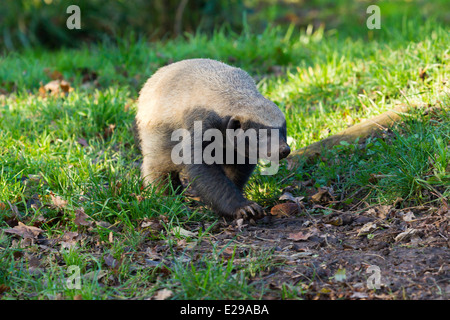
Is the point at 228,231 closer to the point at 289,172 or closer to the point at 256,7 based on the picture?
the point at 289,172

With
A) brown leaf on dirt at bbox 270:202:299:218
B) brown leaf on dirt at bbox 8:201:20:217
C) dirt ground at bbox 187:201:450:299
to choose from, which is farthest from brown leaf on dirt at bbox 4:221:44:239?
brown leaf on dirt at bbox 270:202:299:218

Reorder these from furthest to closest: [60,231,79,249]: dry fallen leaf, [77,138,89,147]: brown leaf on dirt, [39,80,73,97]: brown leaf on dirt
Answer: [39,80,73,97]: brown leaf on dirt → [77,138,89,147]: brown leaf on dirt → [60,231,79,249]: dry fallen leaf

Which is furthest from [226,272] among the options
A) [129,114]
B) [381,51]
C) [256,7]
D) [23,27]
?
[256,7]

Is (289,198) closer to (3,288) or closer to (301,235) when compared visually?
(301,235)

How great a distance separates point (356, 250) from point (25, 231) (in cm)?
255

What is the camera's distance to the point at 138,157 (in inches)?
A: 213

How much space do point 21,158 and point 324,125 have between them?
3195 millimetres

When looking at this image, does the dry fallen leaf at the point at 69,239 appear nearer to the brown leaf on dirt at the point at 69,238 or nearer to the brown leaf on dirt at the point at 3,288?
the brown leaf on dirt at the point at 69,238


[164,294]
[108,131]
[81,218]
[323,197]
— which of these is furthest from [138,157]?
[164,294]

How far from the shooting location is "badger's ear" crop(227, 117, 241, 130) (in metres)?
4.37

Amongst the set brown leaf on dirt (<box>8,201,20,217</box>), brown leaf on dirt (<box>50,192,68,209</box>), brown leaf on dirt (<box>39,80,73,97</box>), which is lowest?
brown leaf on dirt (<box>8,201,20,217</box>)

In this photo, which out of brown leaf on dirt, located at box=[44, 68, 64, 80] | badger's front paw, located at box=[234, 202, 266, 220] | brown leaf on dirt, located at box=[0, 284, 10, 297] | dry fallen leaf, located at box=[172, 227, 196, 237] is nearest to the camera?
brown leaf on dirt, located at box=[0, 284, 10, 297]

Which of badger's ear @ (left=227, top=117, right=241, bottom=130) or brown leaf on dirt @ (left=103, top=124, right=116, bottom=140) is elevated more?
badger's ear @ (left=227, top=117, right=241, bottom=130)

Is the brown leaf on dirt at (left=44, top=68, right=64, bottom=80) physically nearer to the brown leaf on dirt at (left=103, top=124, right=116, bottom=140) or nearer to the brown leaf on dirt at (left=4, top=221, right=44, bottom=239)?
the brown leaf on dirt at (left=103, top=124, right=116, bottom=140)
